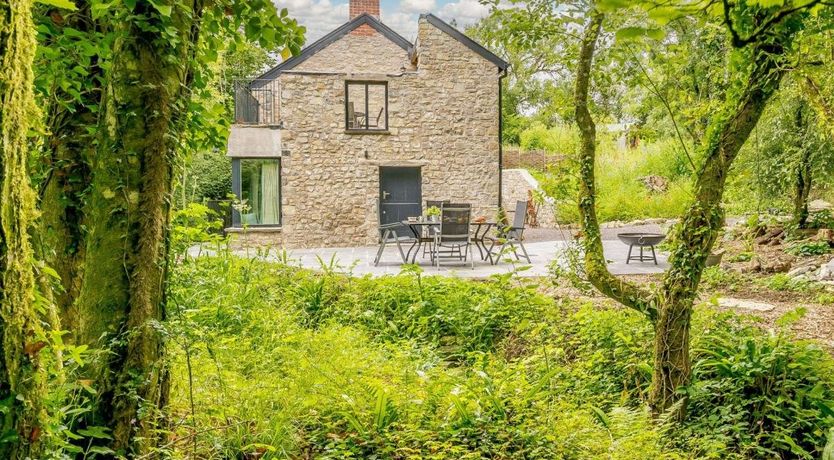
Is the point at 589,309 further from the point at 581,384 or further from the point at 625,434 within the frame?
the point at 625,434

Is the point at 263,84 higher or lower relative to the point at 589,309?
higher

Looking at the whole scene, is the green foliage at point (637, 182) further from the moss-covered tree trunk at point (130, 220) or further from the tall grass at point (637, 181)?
the moss-covered tree trunk at point (130, 220)

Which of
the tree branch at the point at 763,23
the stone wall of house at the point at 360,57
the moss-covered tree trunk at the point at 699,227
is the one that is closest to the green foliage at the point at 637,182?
the stone wall of house at the point at 360,57

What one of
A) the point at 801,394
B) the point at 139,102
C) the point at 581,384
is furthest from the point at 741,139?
the point at 139,102

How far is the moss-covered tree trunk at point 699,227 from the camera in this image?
3.41 metres

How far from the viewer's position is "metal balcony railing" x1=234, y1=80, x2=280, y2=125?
627 inches

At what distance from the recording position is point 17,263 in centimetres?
140

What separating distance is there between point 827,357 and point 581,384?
65.4 inches

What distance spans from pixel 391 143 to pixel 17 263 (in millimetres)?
13729

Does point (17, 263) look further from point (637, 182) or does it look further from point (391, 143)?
point (637, 182)

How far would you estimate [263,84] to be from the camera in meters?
Answer: 15.8

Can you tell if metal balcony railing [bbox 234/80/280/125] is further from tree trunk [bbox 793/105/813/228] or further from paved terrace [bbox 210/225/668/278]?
tree trunk [bbox 793/105/813/228]

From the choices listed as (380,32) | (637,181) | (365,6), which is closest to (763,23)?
(380,32)

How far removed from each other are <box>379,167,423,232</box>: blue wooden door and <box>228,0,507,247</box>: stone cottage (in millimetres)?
24
